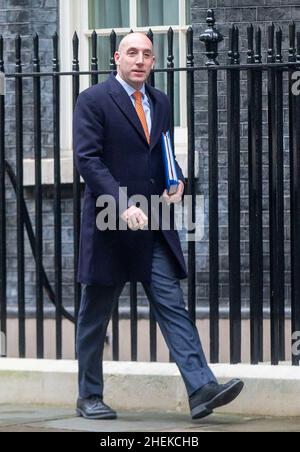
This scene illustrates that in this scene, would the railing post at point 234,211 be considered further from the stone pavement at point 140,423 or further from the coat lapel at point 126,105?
the coat lapel at point 126,105

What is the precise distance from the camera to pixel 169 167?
26.2ft

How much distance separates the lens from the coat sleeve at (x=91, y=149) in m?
7.80

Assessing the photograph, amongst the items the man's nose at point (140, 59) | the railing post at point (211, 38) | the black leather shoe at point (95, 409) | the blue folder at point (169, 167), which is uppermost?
the railing post at point (211, 38)

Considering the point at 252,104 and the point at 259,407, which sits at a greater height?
the point at 252,104

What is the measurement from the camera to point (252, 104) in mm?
8734

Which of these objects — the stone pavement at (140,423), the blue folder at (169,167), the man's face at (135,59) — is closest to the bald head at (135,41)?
the man's face at (135,59)

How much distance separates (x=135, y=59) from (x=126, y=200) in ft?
2.51

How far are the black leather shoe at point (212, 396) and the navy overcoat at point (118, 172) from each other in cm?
66

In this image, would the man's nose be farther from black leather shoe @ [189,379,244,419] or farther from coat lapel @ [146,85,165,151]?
black leather shoe @ [189,379,244,419]

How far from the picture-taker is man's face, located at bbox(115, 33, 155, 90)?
793 centimetres

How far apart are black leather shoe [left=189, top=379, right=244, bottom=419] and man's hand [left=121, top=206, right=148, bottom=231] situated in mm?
885

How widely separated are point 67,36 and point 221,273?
236 centimetres
